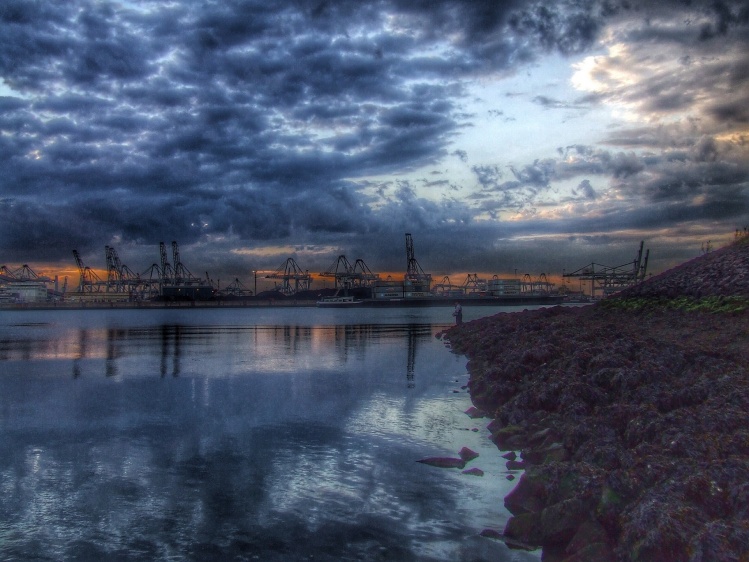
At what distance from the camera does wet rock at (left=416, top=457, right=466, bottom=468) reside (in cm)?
1196

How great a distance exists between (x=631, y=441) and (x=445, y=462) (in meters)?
3.72

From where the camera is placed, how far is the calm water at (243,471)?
8.43 m

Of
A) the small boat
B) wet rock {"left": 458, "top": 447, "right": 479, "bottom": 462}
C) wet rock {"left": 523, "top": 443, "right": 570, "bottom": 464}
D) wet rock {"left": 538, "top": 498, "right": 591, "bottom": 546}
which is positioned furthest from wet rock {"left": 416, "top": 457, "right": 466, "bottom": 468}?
the small boat

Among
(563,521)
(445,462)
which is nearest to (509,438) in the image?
(445,462)

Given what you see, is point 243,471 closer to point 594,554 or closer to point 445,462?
point 445,462

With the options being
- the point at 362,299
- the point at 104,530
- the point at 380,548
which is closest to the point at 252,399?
the point at 104,530

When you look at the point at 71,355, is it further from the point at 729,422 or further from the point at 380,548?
the point at 729,422

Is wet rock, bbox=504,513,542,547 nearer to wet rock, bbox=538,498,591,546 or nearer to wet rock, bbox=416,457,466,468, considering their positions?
wet rock, bbox=538,498,591,546

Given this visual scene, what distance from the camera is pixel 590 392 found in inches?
536

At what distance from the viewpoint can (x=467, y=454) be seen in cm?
1245

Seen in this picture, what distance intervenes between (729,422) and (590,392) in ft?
13.9

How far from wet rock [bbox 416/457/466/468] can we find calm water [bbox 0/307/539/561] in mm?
232

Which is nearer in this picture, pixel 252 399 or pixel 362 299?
pixel 252 399

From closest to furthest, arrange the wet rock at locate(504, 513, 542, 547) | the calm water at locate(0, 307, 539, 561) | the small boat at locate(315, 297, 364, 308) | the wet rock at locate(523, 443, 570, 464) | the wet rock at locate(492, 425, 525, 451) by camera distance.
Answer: the wet rock at locate(504, 513, 542, 547) → the calm water at locate(0, 307, 539, 561) → the wet rock at locate(523, 443, 570, 464) → the wet rock at locate(492, 425, 525, 451) → the small boat at locate(315, 297, 364, 308)
